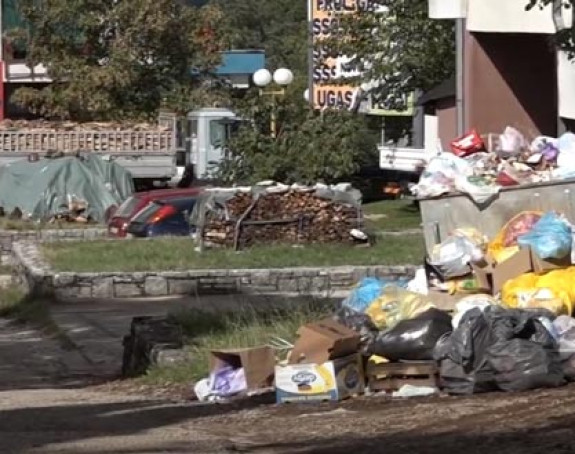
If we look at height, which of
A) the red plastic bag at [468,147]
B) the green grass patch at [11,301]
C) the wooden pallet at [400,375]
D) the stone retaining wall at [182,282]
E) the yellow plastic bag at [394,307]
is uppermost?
the red plastic bag at [468,147]

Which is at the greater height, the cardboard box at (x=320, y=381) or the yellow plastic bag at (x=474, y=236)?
the yellow plastic bag at (x=474, y=236)

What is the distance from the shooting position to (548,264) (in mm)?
11594

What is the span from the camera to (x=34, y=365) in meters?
16.0

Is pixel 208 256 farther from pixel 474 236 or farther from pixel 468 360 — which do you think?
pixel 468 360

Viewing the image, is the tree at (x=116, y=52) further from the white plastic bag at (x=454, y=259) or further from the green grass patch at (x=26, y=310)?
the white plastic bag at (x=454, y=259)

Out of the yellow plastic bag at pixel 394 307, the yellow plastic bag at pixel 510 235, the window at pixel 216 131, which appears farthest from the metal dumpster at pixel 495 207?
the window at pixel 216 131

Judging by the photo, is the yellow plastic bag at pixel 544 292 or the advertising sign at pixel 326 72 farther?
the advertising sign at pixel 326 72

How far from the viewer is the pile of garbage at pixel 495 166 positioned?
1382 centimetres

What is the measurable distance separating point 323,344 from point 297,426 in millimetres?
1035

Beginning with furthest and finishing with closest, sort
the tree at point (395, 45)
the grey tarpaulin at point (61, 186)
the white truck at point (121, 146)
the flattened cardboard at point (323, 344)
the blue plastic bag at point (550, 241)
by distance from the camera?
1. the white truck at point (121, 146)
2. the grey tarpaulin at point (61, 186)
3. the tree at point (395, 45)
4. the blue plastic bag at point (550, 241)
5. the flattened cardboard at point (323, 344)

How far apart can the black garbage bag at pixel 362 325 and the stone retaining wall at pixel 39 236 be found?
1793 cm

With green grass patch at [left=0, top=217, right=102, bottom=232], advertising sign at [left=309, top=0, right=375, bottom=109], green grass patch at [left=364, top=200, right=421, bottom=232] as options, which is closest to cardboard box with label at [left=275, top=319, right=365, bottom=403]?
green grass patch at [left=364, top=200, right=421, bottom=232]

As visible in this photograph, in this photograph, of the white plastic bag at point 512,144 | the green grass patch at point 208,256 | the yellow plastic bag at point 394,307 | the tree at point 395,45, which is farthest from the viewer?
the tree at point 395,45

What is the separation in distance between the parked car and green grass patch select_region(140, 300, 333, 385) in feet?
37.1
